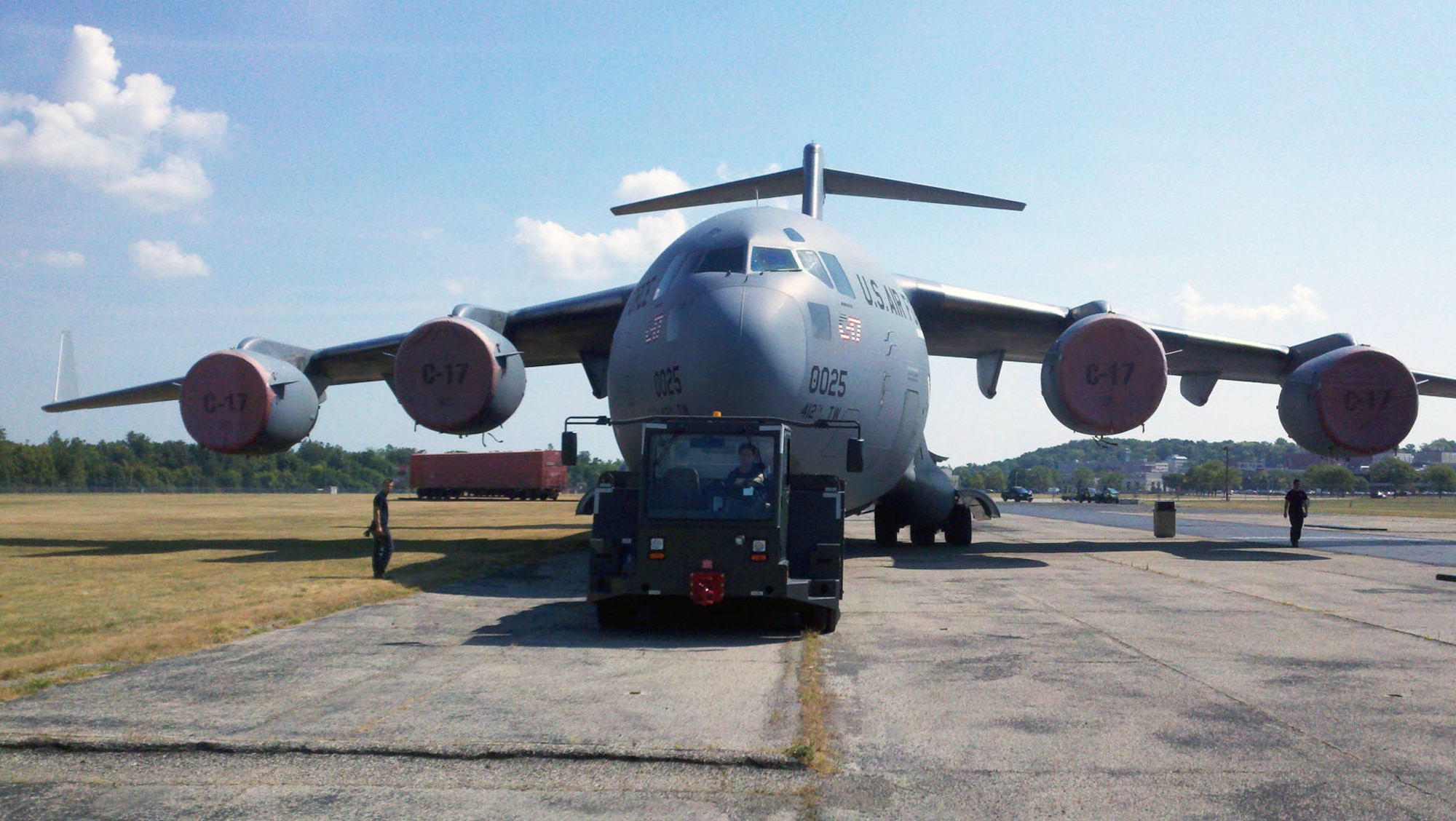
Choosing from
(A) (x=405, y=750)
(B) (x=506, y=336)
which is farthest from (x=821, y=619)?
(B) (x=506, y=336)

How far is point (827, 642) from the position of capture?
9039 millimetres

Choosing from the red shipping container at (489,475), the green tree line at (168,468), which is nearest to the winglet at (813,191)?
the red shipping container at (489,475)

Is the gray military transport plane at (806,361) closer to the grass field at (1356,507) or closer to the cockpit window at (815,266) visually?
the cockpit window at (815,266)

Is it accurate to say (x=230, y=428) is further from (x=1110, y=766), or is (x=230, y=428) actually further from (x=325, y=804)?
(x=1110, y=766)

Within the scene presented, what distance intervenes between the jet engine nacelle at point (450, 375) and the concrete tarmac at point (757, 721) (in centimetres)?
608

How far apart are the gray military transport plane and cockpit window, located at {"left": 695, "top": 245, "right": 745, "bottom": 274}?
0.09 feet

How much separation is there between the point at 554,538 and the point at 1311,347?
54.2 ft

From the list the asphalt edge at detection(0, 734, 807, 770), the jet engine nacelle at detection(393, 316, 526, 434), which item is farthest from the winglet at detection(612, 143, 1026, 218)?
the asphalt edge at detection(0, 734, 807, 770)

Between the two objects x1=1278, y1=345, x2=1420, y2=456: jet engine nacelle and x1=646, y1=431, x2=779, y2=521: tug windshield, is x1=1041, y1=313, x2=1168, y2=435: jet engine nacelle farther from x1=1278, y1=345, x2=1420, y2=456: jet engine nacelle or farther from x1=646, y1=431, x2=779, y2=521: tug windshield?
x1=646, y1=431, x2=779, y2=521: tug windshield

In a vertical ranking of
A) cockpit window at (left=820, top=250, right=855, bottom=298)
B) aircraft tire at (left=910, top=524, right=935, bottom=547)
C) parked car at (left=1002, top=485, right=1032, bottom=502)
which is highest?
cockpit window at (left=820, top=250, right=855, bottom=298)

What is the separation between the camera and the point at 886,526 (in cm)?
2073

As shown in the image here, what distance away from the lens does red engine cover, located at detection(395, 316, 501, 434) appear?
16547 millimetres

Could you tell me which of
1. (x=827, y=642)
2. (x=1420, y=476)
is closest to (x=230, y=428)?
(x=827, y=642)

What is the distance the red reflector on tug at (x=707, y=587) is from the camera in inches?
358
